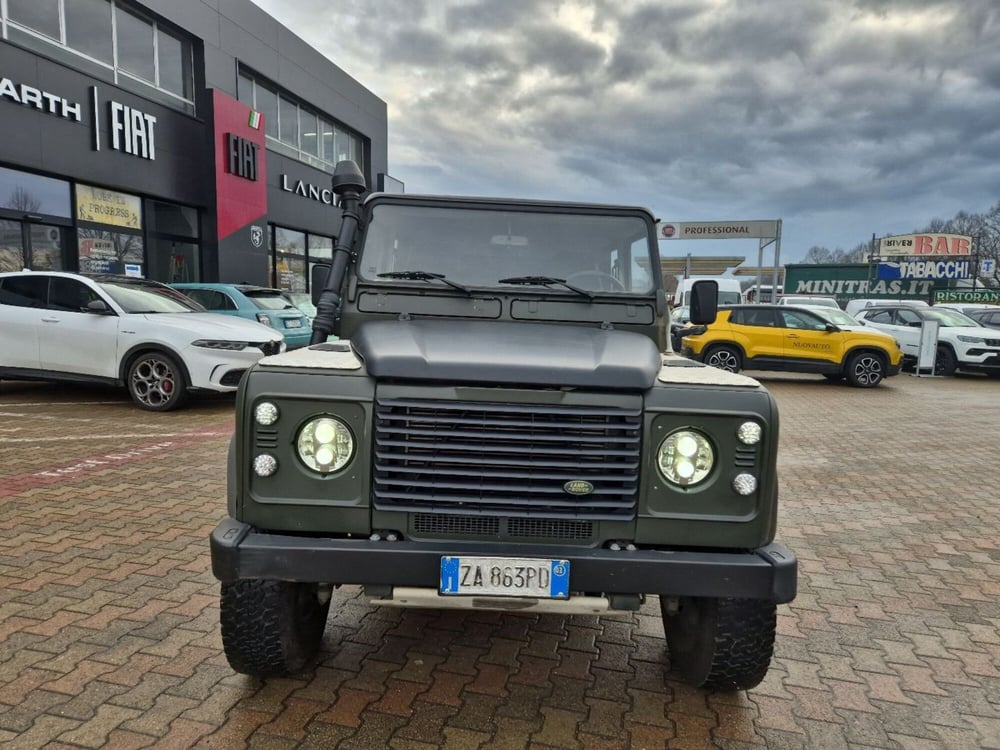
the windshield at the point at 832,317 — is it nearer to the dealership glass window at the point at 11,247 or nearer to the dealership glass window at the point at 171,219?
the dealership glass window at the point at 171,219

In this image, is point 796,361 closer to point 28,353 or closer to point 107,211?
point 28,353

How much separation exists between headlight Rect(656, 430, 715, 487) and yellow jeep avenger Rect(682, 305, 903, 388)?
1135cm

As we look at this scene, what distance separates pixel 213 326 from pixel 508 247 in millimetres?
6020

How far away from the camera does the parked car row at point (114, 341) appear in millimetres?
8180

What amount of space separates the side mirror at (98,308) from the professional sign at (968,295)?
40901 millimetres

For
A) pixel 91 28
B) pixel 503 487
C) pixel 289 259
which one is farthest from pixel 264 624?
pixel 289 259

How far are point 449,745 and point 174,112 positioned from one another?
16.3m

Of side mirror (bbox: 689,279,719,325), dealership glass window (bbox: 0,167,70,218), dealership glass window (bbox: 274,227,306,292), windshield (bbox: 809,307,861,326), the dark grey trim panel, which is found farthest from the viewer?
dealership glass window (bbox: 274,227,306,292)

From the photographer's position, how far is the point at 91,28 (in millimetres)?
13352

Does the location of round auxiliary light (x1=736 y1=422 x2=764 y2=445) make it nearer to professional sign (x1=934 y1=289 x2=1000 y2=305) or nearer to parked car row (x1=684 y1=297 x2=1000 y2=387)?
parked car row (x1=684 y1=297 x2=1000 y2=387)

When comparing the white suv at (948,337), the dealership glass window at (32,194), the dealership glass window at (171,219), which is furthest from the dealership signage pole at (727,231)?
the dealership glass window at (32,194)

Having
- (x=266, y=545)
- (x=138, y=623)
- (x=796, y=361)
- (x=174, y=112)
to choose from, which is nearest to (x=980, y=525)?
(x=266, y=545)

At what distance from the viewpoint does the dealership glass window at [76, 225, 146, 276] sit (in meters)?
13.3

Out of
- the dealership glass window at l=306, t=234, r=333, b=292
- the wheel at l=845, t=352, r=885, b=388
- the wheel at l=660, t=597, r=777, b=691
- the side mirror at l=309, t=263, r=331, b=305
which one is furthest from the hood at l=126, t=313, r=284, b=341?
the dealership glass window at l=306, t=234, r=333, b=292
